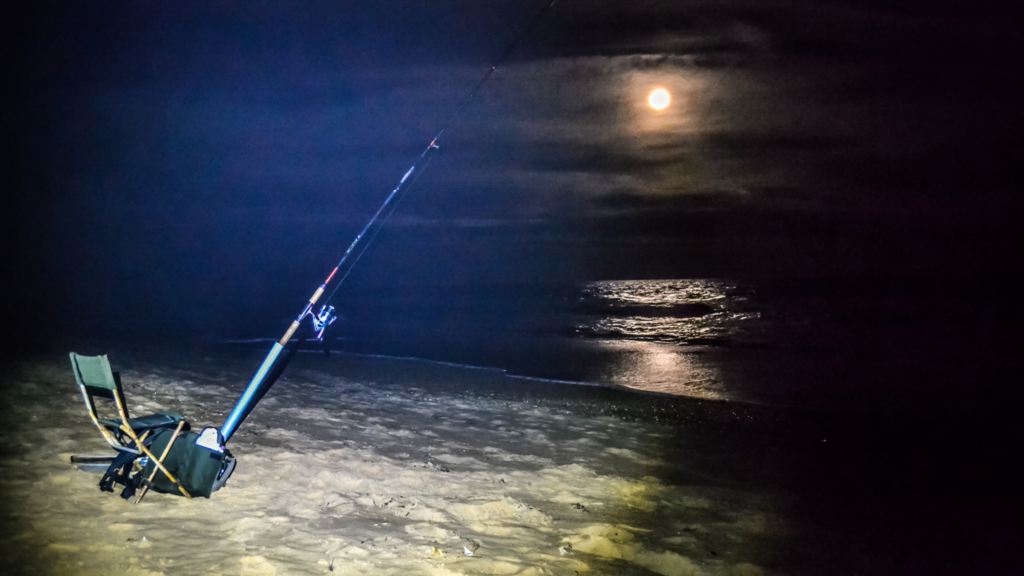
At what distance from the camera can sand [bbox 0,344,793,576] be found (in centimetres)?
294

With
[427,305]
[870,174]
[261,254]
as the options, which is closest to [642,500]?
[427,305]

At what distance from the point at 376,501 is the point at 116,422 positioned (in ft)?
5.52

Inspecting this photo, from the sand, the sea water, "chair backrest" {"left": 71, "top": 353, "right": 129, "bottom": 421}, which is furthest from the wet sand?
the sea water

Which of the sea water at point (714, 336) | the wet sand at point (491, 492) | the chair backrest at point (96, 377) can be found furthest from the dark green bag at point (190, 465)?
the sea water at point (714, 336)

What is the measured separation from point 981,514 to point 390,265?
60.9 feet

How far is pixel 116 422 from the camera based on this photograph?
10.8 feet

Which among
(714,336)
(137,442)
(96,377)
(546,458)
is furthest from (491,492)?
(714,336)

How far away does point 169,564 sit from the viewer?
2719 millimetres

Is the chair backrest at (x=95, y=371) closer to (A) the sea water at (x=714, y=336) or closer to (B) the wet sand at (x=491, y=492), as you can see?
(B) the wet sand at (x=491, y=492)

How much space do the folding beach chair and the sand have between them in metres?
0.22

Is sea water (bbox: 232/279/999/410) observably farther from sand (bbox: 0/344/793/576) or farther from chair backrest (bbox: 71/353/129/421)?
chair backrest (bbox: 71/353/129/421)

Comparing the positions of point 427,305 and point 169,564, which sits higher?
point 427,305

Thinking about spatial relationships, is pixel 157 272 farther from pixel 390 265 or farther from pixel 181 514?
pixel 181 514

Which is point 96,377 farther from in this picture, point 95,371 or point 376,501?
point 376,501
